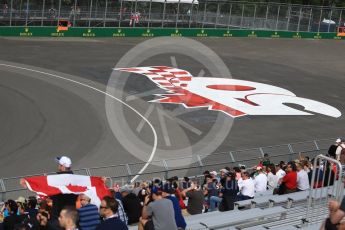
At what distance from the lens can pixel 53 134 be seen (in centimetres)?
2903

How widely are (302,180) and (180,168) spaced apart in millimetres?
6122

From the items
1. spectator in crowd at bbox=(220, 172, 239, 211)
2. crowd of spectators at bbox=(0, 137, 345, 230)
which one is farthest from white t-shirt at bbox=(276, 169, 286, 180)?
Answer: spectator in crowd at bbox=(220, 172, 239, 211)

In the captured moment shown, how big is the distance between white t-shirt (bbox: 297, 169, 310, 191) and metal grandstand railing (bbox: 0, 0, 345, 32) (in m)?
38.9

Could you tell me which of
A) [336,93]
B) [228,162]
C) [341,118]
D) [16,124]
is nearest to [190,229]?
[228,162]

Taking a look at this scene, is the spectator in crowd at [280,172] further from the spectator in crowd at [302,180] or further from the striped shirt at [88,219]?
the striped shirt at [88,219]

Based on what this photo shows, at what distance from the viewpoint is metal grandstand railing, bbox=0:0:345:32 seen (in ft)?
176

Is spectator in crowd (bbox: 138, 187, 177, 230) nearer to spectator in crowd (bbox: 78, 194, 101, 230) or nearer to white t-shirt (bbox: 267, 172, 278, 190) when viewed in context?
spectator in crowd (bbox: 78, 194, 101, 230)

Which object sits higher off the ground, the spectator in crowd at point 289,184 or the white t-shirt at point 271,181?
the spectator in crowd at point 289,184

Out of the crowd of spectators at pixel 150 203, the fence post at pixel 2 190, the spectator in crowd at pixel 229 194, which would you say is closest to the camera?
the crowd of spectators at pixel 150 203

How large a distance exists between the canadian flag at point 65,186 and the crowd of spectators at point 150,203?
274mm

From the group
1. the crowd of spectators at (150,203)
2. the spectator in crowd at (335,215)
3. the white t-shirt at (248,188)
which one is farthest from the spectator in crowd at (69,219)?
the white t-shirt at (248,188)

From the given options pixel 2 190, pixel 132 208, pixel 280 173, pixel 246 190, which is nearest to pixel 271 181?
pixel 280 173

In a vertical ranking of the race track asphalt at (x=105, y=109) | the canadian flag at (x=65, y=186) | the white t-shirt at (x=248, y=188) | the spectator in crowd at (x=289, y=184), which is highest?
the canadian flag at (x=65, y=186)

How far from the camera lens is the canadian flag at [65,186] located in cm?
1341
